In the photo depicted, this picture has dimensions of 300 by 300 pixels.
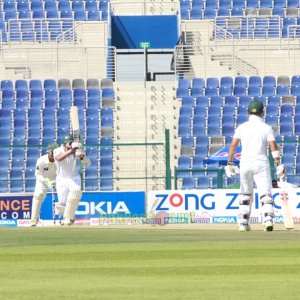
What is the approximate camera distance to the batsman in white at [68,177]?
21750 mm

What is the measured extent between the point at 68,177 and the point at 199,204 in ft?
11.5

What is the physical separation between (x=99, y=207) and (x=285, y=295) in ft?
55.9

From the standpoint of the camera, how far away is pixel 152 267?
34.2 ft

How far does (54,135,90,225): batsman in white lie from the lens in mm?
21750

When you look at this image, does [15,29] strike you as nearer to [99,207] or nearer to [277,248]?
[99,207]

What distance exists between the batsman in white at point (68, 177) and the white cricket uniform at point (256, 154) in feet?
19.6

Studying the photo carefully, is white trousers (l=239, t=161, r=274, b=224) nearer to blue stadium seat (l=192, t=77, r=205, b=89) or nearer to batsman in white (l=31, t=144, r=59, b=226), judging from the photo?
batsman in white (l=31, t=144, r=59, b=226)

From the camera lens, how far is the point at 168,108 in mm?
32969

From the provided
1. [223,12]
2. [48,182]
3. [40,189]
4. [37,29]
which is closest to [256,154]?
[48,182]

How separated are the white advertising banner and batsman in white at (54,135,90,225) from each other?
8.97 feet

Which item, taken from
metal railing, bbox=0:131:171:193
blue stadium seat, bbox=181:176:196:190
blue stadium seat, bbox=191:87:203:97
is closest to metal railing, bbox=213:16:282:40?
blue stadium seat, bbox=191:87:203:97

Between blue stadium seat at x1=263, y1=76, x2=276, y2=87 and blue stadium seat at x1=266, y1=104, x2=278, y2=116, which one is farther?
blue stadium seat at x1=263, y1=76, x2=276, y2=87

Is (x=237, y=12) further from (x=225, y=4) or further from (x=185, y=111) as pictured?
(x=185, y=111)

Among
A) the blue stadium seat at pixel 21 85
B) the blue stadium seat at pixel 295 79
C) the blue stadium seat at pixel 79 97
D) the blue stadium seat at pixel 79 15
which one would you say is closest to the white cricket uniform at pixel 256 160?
the blue stadium seat at pixel 79 97
